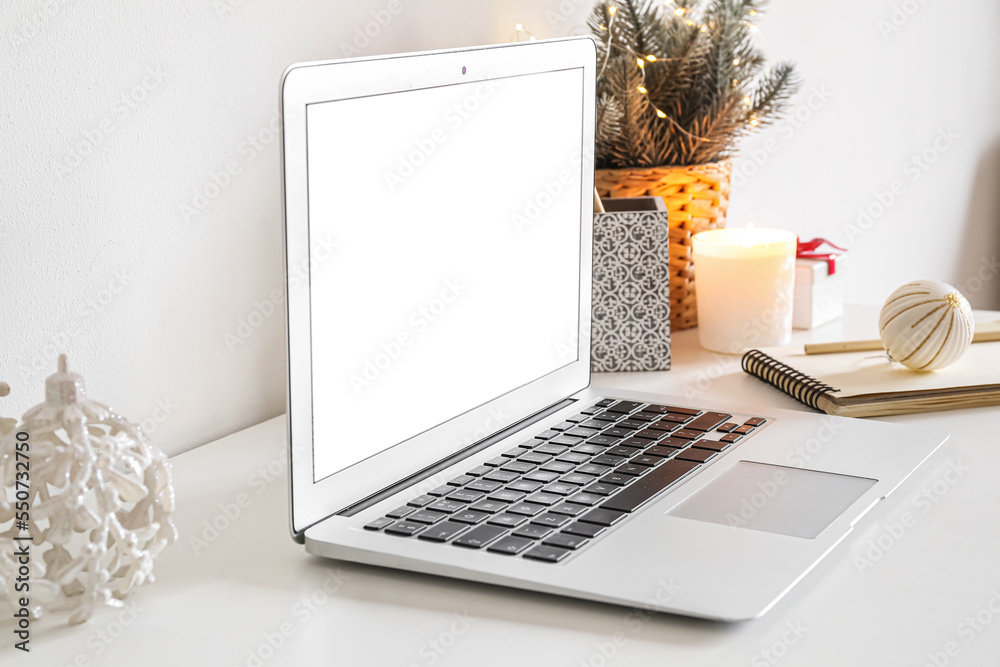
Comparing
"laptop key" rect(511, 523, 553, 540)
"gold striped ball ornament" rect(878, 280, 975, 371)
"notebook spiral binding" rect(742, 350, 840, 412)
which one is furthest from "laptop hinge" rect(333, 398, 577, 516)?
"gold striped ball ornament" rect(878, 280, 975, 371)

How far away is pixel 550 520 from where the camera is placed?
59cm

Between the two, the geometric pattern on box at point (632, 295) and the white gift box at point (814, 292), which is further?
the white gift box at point (814, 292)

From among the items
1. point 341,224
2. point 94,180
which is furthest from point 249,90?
point 341,224

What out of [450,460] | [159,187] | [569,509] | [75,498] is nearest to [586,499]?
[569,509]

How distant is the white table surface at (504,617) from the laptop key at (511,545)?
2 centimetres

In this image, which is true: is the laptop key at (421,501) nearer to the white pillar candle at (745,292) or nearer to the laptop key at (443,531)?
the laptop key at (443,531)

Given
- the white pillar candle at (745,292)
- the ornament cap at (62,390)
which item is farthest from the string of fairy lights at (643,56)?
the ornament cap at (62,390)

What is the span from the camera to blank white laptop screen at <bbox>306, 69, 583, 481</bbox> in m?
0.61

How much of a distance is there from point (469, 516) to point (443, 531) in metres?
0.03

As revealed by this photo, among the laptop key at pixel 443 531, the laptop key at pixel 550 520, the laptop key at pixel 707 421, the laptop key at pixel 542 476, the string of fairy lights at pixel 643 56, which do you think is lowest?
the laptop key at pixel 443 531

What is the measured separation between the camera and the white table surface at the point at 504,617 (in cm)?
48

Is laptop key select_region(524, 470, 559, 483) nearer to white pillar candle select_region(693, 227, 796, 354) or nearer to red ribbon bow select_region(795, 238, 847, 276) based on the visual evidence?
white pillar candle select_region(693, 227, 796, 354)

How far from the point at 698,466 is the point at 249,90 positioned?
1.54 ft

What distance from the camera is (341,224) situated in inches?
23.8
